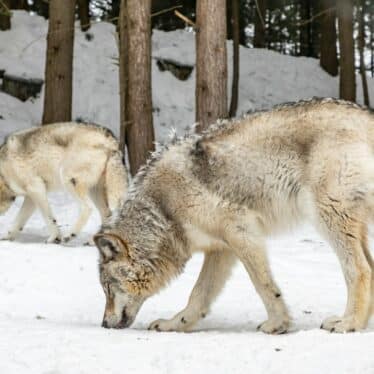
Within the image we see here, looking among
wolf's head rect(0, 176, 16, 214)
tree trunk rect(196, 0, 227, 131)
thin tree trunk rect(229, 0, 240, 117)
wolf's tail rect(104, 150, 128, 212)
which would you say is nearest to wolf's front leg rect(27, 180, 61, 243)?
wolf's head rect(0, 176, 16, 214)

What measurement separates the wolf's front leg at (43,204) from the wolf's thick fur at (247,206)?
5019 millimetres

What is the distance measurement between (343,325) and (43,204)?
707 cm

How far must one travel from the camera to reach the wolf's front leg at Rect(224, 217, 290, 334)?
614cm

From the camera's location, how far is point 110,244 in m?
6.46

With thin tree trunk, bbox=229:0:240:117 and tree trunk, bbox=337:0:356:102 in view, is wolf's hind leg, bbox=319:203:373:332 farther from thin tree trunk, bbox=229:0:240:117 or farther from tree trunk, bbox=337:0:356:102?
thin tree trunk, bbox=229:0:240:117

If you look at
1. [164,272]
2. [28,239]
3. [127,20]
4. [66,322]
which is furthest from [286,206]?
[127,20]

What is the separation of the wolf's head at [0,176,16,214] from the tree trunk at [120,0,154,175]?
10.7ft

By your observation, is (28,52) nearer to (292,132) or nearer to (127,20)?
(127,20)

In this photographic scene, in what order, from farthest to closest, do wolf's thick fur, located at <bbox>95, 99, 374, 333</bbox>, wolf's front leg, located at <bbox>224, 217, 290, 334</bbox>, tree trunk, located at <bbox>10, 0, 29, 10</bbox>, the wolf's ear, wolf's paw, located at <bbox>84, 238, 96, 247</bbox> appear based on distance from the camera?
tree trunk, located at <bbox>10, 0, 29, 10</bbox>, wolf's paw, located at <bbox>84, 238, 96, 247</bbox>, the wolf's ear, wolf's front leg, located at <bbox>224, 217, 290, 334</bbox>, wolf's thick fur, located at <bbox>95, 99, 374, 333</bbox>

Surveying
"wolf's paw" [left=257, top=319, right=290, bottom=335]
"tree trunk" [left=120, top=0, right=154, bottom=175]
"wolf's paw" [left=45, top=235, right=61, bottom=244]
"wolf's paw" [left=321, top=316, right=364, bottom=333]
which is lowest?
"wolf's paw" [left=45, top=235, right=61, bottom=244]

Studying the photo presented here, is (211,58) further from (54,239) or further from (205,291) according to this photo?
(205,291)

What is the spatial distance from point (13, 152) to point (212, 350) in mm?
7766

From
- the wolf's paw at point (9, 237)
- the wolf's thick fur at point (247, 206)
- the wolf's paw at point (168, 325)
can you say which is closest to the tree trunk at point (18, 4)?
the wolf's paw at point (9, 237)

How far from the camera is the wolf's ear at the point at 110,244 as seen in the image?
21.2ft
